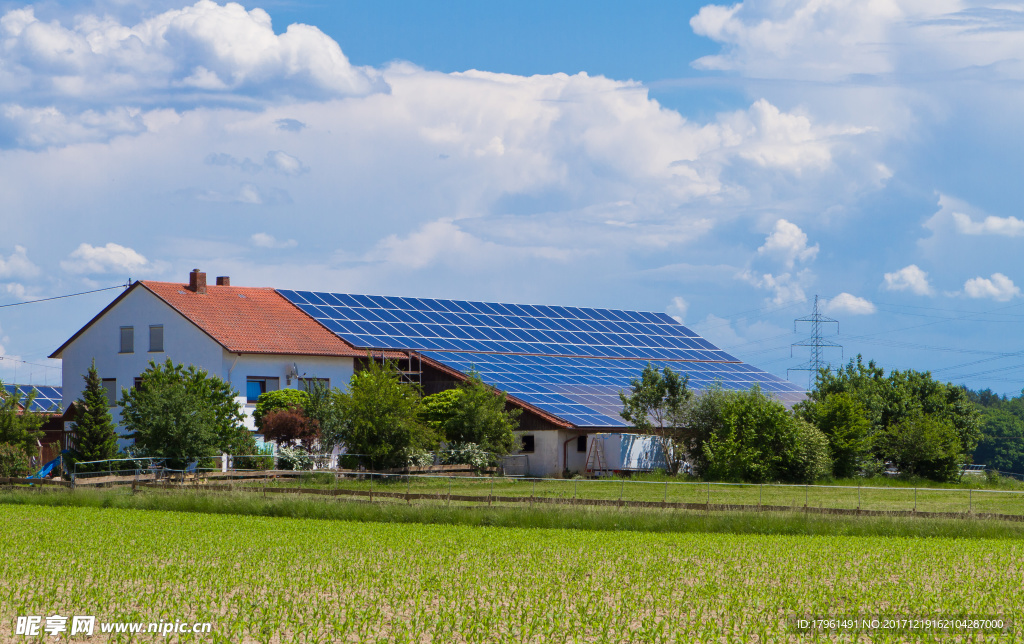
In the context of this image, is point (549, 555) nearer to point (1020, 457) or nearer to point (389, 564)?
point (389, 564)

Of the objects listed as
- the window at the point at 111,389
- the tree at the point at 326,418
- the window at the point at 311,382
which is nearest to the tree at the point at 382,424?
the tree at the point at 326,418

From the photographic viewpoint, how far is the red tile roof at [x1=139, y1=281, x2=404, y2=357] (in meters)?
51.3

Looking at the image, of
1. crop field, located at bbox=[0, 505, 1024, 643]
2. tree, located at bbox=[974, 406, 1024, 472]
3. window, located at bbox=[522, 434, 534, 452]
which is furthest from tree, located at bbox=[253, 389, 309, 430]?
tree, located at bbox=[974, 406, 1024, 472]

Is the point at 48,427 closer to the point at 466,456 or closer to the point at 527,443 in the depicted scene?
the point at 466,456

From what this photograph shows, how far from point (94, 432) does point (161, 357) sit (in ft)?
31.3

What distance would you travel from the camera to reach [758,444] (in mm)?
47344

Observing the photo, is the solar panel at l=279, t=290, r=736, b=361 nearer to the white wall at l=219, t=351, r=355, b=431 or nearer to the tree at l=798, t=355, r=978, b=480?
the white wall at l=219, t=351, r=355, b=431

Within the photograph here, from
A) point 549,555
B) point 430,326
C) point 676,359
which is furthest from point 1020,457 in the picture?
point 549,555

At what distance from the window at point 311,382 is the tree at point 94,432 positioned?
8547 millimetres

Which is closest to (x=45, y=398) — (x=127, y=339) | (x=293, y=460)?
(x=127, y=339)

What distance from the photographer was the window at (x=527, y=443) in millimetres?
51562

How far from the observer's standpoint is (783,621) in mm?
14805

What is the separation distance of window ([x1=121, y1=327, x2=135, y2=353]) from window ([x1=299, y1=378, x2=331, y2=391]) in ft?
30.4

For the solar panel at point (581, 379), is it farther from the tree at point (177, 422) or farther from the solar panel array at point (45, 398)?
the solar panel array at point (45, 398)
